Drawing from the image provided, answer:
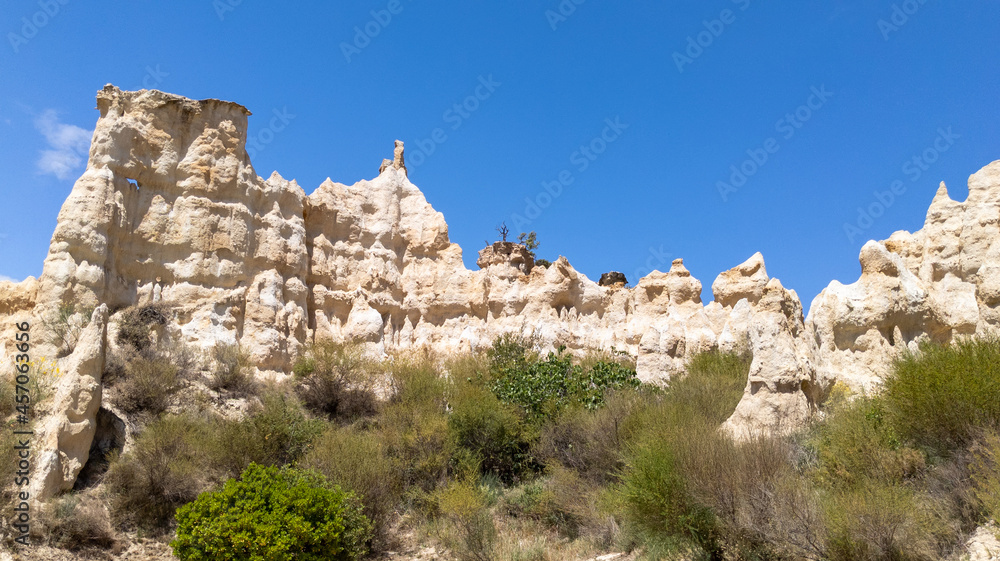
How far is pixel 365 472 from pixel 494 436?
3807mm

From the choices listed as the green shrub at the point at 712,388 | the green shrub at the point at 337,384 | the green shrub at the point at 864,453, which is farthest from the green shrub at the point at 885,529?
the green shrub at the point at 337,384

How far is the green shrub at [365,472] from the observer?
13461 mm

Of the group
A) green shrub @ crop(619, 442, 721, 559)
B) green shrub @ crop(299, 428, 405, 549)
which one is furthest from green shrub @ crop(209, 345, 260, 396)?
green shrub @ crop(619, 442, 721, 559)

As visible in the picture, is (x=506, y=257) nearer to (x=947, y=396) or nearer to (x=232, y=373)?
(x=232, y=373)

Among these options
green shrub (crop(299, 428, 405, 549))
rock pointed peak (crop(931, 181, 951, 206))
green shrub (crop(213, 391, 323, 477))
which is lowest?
green shrub (crop(299, 428, 405, 549))

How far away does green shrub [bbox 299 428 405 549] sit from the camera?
44.2 ft

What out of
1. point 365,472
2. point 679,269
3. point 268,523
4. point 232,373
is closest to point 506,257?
point 679,269

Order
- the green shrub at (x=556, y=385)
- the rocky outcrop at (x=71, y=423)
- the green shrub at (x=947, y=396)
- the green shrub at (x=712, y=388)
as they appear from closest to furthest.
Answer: the green shrub at (x=947, y=396), the rocky outcrop at (x=71, y=423), the green shrub at (x=712, y=388), the green shrub at (x=556, y=385)

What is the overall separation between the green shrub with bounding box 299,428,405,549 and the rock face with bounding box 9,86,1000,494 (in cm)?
473

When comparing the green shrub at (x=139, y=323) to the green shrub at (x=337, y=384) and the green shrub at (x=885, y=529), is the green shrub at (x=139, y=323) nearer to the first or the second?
the green shrub at (x=337, y=384)

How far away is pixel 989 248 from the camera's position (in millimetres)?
16062

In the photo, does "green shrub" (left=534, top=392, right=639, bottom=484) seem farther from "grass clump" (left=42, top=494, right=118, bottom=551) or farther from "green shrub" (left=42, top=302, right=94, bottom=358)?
"green shrub" (left=42, top=302, right=94, bottom=358)

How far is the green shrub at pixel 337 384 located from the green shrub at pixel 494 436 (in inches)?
169

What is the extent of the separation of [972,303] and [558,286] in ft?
44.1
